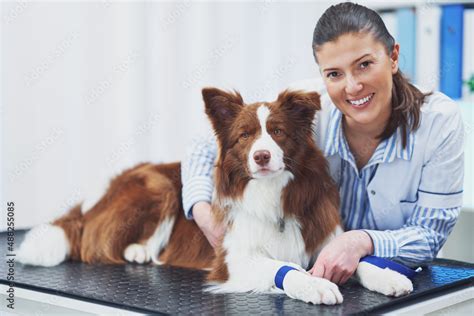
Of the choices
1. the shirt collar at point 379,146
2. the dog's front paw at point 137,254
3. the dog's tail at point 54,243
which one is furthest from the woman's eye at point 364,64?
the dog's tail at point 54,243

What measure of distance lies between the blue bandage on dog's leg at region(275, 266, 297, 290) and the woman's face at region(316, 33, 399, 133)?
1.73ft

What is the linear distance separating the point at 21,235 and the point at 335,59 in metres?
1.68

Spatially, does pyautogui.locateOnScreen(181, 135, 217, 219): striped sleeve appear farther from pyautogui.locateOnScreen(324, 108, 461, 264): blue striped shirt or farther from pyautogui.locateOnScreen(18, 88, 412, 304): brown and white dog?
pyautogui.locateOnScreen(324, 108, 461, 264): blue striped shirt

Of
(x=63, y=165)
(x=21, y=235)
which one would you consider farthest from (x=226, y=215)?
(x=63, y=165)

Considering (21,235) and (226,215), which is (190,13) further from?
(226,215)

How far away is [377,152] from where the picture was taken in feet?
7.23

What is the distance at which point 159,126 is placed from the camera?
3969mm

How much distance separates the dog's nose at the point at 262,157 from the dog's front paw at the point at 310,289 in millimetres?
321

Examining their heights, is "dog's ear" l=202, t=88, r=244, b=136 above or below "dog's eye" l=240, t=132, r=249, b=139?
above

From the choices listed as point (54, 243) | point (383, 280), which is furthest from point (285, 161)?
point (54, 243)

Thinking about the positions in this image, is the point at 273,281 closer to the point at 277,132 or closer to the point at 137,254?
the point at 277,132

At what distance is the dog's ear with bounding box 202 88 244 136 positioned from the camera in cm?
209

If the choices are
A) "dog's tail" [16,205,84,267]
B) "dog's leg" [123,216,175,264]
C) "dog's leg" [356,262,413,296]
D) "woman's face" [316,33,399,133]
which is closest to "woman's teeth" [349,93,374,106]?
"woman's face" [316,33,399,133]

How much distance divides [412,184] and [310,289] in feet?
1.95
